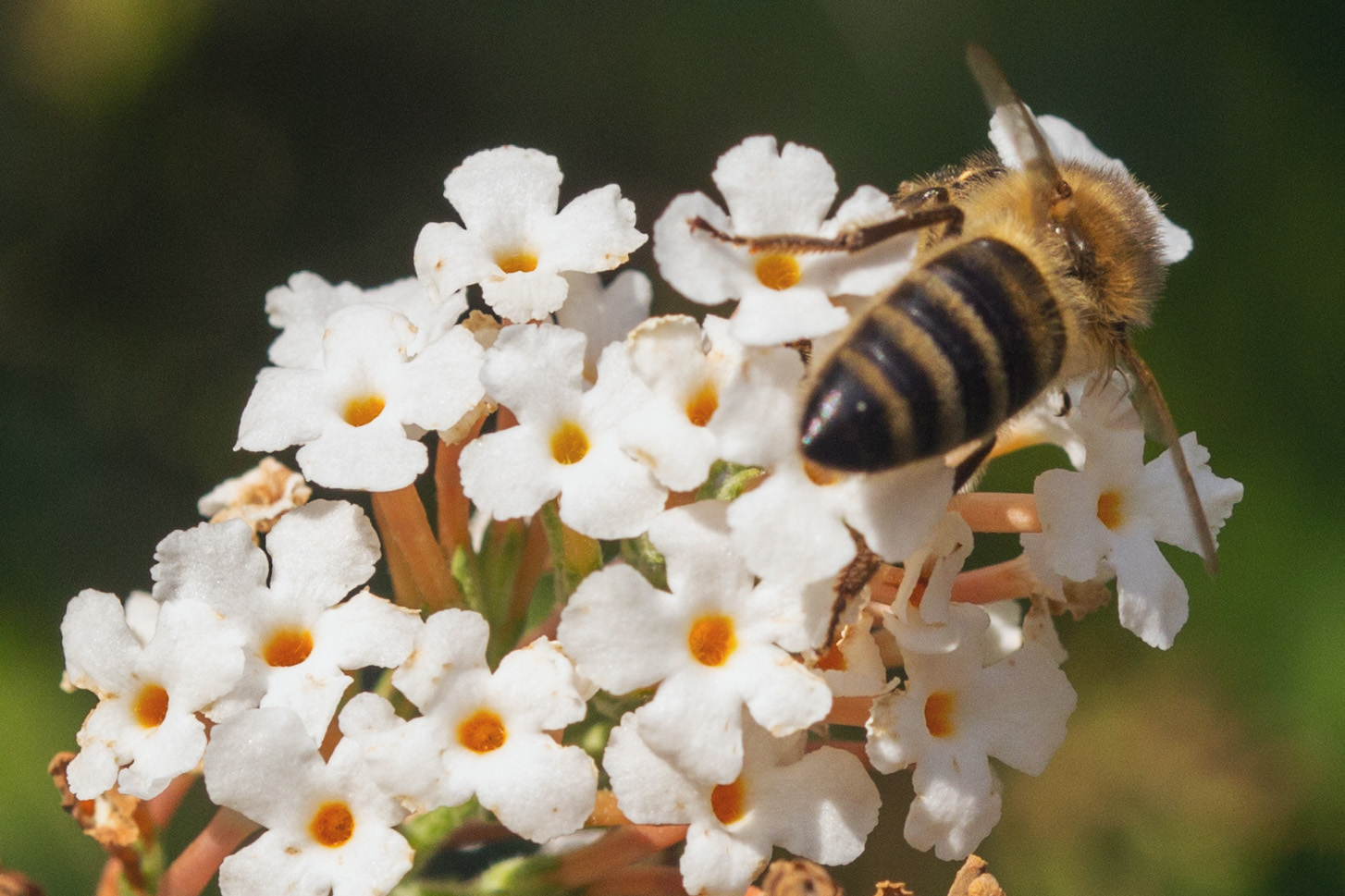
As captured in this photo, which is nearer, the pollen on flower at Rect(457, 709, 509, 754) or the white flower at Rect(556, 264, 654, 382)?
the pollen on flower at Rect(457, 709, 509, 754)

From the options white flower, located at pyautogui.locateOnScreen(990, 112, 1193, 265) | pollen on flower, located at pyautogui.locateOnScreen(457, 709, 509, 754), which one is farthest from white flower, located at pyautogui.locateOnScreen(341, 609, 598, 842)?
white flower, located at pyautogui.locateOnScreen(990, 112, 1193, 265)

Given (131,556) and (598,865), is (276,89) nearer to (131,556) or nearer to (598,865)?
(131,556)

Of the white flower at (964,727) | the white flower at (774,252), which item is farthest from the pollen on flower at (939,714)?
the white flower at (774,252)

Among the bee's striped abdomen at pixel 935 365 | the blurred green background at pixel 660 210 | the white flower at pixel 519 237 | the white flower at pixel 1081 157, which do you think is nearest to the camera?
the bee's striped abdomen at pixel 935 365

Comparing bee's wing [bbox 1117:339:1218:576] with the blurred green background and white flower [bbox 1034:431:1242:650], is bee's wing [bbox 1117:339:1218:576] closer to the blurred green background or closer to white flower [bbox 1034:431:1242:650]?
white flower [bbox 1034:431:1242:650]

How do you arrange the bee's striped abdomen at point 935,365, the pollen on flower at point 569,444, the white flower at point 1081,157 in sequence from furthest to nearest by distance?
the white flower at point 1081,157 → the pollen on flower at point 569,444 → the bee's striped abdomen at point 935,365

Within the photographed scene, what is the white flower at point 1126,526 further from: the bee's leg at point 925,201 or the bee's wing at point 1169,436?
the bee's leg at point 925,201

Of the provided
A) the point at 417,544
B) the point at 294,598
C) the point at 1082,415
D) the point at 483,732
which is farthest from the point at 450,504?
the point at 1082,415
